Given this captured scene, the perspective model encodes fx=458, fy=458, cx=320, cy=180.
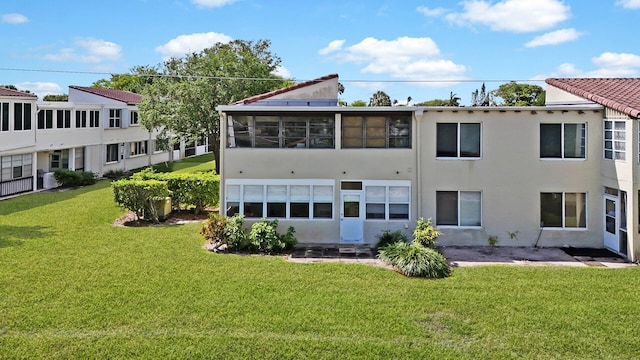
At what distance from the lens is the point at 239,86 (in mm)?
33562

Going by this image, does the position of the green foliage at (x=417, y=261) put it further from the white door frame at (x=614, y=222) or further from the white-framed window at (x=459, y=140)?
the white door frame at (x=614, y=222)

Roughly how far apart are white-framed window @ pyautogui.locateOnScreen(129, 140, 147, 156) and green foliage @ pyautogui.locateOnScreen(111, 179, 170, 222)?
73.3 feet

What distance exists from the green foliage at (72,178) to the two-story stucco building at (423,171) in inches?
735

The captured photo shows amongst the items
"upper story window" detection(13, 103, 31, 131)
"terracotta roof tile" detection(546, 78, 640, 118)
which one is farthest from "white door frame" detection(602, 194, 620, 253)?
"upper story window" detection(13, 103, 31, 131)

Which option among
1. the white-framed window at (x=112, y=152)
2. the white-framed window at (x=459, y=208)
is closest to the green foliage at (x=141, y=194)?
the white-framed window at (x=459, y=208)

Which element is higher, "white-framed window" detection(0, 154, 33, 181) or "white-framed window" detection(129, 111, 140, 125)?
"white-framed window" detection(129, 111, 140, 125)

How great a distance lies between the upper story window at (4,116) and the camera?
25.5 m

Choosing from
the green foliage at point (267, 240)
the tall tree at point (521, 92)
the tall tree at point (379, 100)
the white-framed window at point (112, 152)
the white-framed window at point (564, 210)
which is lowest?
the green foliage at point (267, 240)

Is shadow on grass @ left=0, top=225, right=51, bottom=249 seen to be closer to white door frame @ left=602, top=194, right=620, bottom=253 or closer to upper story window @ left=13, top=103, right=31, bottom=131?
upper story window @ left=13, top=103, right=31, bottom=131

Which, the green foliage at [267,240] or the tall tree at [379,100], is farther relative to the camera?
the tall tree at [379,100]

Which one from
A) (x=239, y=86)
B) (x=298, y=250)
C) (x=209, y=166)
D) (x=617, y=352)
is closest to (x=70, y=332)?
(x=298, y=250)

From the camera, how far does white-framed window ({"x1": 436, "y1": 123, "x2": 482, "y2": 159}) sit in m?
18.1

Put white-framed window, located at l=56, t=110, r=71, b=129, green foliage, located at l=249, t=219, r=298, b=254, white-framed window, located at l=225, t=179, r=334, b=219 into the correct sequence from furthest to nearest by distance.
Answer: white-framed window, located at l=56, t=110, r=71, b=129 → white-framed window, located at l=225, t=179, r=334, b=219 → green foliage, located at l=249, t=219, r=298, b=254

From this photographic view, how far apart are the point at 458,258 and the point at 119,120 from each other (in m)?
32.9
